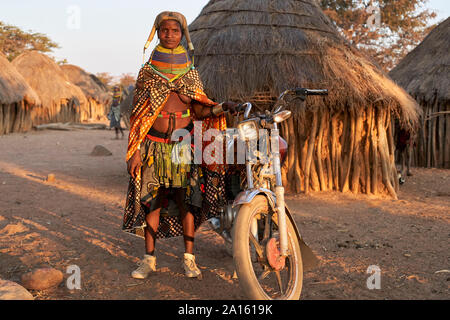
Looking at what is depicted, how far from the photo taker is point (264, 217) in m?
2.33

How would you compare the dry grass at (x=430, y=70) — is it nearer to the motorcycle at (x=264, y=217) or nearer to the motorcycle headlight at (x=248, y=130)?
the motorcycle at (x=264, y=217)

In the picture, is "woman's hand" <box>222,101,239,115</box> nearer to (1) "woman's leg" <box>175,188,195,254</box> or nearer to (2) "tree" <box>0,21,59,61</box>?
(1) "woman's leg" <box>175,188,195,254</box>

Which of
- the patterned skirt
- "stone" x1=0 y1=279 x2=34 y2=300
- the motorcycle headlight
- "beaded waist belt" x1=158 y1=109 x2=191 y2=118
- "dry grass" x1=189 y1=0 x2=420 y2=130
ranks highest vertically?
"dry grass" x1=189 y1=0 x2=420 y2=130

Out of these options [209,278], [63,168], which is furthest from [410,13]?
[209,278]

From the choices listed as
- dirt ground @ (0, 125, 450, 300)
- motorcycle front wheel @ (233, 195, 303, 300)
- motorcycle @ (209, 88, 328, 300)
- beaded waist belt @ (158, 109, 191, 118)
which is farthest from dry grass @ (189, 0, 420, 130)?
motorcycle front wheel @ (233, 195, 303, 300)

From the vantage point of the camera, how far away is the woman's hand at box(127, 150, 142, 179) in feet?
8.48

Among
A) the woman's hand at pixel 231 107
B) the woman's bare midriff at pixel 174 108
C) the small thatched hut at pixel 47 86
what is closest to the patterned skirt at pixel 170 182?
the woman's bare midriff at pixel 174 108

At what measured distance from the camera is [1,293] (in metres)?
2.06

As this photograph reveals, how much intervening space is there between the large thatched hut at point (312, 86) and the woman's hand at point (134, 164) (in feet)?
10.2

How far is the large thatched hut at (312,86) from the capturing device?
5578mm

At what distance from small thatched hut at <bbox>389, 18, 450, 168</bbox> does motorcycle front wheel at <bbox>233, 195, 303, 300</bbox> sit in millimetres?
8009

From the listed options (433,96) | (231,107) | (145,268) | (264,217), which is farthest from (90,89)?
(264,217)

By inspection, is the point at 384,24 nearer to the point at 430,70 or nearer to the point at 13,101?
the point at 430,70
